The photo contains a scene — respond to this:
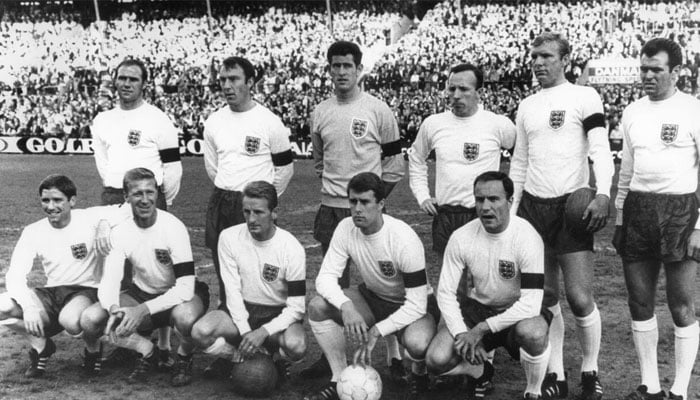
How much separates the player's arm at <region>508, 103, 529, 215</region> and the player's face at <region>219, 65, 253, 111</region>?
6.86 feet

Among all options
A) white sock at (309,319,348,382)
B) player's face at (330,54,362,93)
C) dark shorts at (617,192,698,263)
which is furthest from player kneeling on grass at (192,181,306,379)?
dark shorts at (617,192,698,263)

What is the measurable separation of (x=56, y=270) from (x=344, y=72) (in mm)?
2587

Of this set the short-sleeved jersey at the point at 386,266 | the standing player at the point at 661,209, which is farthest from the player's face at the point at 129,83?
the standing player at the point at 661,209

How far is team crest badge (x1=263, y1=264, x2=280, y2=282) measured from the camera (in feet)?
17.9

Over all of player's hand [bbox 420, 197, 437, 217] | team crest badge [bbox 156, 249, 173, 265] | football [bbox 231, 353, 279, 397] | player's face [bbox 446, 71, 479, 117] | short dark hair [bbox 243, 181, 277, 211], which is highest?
player's face [bbox 446, 71, 479, 117]

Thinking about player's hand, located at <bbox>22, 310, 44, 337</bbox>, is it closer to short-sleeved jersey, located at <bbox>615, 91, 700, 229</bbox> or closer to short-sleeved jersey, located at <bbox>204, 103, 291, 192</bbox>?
short-sleeved jersey, located at <bbox>204, 103, 291, 192</bbox>

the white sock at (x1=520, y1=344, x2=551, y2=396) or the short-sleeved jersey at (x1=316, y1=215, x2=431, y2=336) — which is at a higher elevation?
the short-sleeved jersey at (x1=316, y1=215, x2=431, y2=336)

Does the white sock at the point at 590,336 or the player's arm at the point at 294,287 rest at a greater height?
the player's arm at the point at 294,287

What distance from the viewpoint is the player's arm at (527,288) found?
4.86m

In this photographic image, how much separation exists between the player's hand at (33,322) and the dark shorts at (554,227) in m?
3.41

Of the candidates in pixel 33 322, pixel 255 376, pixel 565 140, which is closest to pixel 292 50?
pixel 33 322

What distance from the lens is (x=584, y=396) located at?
507 cm

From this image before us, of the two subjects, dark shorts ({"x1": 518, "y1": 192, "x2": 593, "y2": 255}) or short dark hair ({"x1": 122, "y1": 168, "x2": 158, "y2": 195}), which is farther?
short dark hair ({"x1": 122, "y1": 168, "x2": 158, "y2": 195})

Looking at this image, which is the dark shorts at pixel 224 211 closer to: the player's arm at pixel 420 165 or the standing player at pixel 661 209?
the player's arm at pixel 420 165
